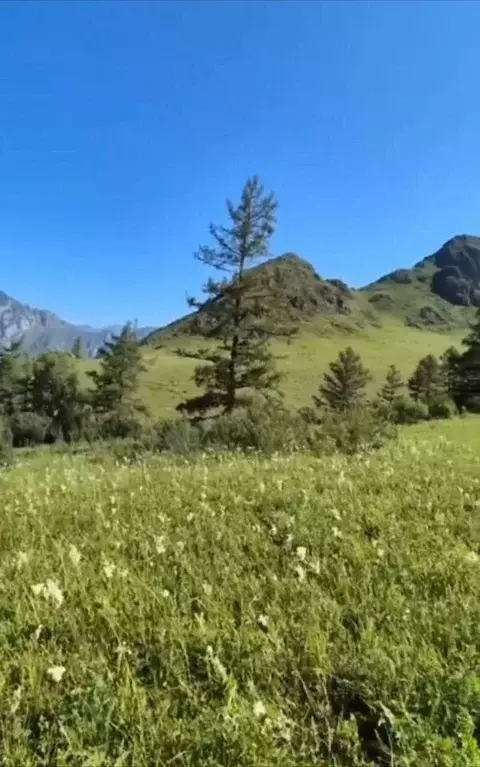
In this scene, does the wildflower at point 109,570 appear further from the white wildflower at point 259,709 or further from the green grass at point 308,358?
the green grass at point 308,358

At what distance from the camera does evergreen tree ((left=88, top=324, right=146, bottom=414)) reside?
2196 inches

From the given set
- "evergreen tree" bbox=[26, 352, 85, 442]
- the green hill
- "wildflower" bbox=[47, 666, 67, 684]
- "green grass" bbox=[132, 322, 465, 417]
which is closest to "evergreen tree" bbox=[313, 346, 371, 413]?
the green hill

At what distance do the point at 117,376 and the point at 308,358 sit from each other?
212ft

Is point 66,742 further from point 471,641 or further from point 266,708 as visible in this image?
point 471,641

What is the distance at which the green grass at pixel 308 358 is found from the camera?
258 feet

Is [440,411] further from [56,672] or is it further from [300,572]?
[56,672]

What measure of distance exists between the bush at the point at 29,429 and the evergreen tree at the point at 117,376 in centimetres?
837

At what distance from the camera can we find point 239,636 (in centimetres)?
280

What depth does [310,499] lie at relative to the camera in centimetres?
A: 554

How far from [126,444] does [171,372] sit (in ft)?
266

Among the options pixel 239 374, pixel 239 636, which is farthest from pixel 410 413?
pixel 239 636

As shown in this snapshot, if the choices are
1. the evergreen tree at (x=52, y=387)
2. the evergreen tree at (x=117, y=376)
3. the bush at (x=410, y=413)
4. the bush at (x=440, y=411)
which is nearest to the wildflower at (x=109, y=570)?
the bush at (x=410, y=413)

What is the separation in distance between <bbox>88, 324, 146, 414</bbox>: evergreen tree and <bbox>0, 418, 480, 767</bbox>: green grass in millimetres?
50413

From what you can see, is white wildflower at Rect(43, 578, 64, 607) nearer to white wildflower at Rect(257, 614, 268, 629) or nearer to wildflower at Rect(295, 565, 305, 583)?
white wildflower at Rect(257, 614, 268, 629)
